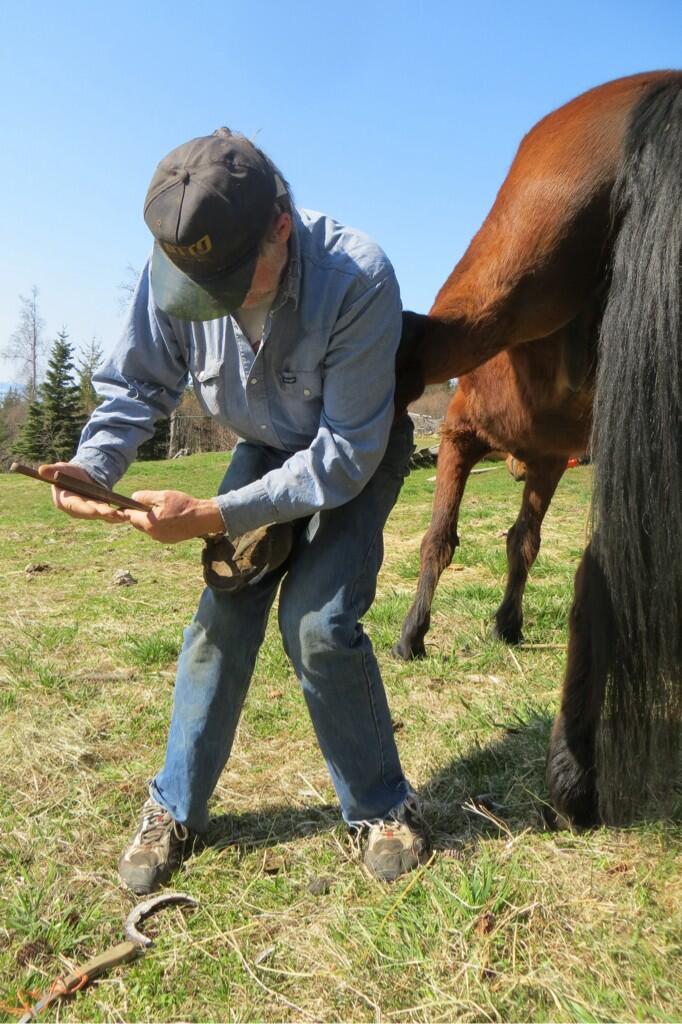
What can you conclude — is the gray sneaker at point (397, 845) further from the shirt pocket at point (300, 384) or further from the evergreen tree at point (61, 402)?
the evergreen tree at point (61, 402)

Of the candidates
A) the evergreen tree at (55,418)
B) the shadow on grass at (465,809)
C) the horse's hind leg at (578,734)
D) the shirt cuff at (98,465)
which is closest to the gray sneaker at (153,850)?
the shadow on grass at (465,809)

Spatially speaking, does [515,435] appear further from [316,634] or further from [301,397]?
[316,634]

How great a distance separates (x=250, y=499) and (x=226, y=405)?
0.36 meters

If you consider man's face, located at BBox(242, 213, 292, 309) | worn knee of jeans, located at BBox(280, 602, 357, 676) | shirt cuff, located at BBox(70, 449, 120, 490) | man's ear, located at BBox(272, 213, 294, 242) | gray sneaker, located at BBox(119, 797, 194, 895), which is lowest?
gray sneaker, located at BBox(119, 797, 194, 895)

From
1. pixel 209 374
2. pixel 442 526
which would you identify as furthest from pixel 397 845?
pixel 442 526

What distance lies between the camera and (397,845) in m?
2.05

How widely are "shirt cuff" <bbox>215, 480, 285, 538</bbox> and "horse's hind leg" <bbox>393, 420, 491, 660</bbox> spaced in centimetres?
187

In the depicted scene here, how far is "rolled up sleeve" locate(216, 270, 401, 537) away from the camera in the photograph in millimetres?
1879

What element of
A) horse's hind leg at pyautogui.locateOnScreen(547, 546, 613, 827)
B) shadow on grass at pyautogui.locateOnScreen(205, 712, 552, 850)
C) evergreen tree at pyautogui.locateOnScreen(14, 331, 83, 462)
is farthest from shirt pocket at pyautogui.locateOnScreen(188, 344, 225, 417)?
evergreen tree at pyautogui.locateOnScreen(14, 331, 83, 462)

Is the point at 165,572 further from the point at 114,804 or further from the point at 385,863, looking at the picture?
the point at 385,863

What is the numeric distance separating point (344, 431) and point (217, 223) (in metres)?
0.56

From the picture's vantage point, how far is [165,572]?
221 inches

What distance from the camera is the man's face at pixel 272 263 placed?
1.81m

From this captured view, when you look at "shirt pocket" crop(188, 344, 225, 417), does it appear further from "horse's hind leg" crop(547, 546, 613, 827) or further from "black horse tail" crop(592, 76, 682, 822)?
"horse's hind leg" crop(547, 546, 613, 827)
